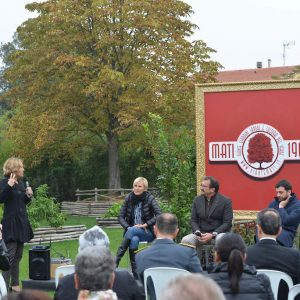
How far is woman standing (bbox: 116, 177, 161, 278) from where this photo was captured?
8.84m

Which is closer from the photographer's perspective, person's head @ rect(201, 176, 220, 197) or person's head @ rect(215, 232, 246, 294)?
person's head @ rect(215, 232, 246, 294)

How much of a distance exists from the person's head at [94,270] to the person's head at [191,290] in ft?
4.21

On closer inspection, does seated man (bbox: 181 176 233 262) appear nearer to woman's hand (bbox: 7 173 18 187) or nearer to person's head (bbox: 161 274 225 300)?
woman's hand (bbox: 7 173 18 187)

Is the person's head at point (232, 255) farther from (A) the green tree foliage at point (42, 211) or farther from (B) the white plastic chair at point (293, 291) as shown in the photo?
(A) the green tree foliage at point (42, 211)

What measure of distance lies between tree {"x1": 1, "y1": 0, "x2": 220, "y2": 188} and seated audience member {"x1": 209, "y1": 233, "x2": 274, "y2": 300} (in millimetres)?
20146

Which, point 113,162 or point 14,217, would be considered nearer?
point 14,217

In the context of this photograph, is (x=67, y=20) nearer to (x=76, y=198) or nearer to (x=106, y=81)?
(x=106, y=81)

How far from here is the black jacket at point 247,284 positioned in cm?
412

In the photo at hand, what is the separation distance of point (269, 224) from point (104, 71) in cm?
2006

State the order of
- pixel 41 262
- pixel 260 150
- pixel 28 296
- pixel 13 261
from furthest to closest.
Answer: pixel 260 150
pixel 41 262
pixel 13 261
pixel 28 296

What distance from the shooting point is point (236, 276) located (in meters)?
4.16

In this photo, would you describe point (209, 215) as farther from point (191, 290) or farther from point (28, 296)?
point (191, 290)

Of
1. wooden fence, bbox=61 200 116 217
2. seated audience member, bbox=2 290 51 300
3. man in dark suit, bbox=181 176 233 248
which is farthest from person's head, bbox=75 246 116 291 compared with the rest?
wooden fence, bbox=61 200 116 217

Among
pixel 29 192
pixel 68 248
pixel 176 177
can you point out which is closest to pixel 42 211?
pixel 68 248
